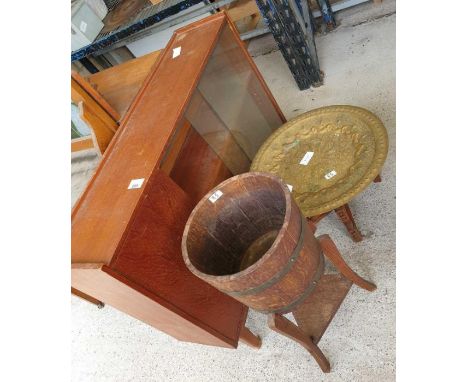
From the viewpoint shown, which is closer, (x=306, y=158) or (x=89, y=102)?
(x=306, y=158)

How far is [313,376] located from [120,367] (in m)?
1.24

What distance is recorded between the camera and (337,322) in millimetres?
1825

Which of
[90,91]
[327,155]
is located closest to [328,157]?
[327,155]

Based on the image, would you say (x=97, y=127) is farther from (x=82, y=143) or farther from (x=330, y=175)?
(x=330, y=175)

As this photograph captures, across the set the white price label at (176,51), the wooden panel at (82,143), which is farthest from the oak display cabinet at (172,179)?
the wooden panel at (82,143)

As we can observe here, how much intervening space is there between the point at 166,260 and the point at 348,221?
0.98 meters

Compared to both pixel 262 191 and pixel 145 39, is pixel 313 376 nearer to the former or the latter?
pixel 262 191

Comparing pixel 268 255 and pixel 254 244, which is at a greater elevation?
pixel 268 255

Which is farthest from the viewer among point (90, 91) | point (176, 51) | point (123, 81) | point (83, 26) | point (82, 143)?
point (83, 26)

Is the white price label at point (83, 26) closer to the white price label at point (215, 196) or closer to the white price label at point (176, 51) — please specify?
the white price label at point (176, 51)

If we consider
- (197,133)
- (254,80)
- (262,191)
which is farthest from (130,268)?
(254,80)

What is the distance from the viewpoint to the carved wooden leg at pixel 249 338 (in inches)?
71.9

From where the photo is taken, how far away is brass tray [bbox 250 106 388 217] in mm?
1673

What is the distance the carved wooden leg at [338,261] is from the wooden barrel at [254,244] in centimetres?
6
